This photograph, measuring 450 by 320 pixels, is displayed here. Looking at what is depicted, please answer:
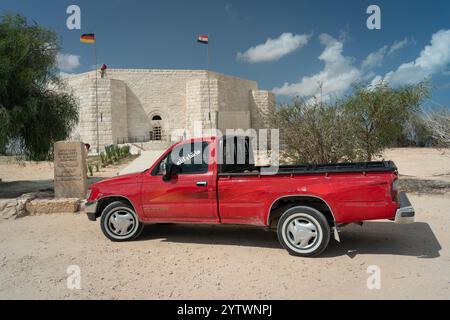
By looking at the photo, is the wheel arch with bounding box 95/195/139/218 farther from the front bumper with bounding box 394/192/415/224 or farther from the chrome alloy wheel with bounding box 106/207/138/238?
the front bumper with bounding box 394/192/415/224

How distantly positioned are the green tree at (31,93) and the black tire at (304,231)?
299 inches

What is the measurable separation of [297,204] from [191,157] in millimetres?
1762

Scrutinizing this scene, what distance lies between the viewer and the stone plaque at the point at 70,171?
904 cm

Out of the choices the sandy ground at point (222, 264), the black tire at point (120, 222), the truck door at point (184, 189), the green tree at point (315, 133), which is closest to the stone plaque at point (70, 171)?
the sandy ground at point (222, 264)

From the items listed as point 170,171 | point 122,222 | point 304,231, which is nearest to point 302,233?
point 304,231

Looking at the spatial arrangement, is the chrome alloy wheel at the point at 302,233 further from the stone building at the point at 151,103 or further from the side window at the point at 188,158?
the stone building at the point at 151,103

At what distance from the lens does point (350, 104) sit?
1055cm

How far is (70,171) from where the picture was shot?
9133mm

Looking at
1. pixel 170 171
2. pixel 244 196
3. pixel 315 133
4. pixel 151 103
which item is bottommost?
pixel 244 196

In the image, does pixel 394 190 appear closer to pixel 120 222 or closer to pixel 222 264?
pixel 222 264

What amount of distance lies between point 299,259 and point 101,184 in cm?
344
